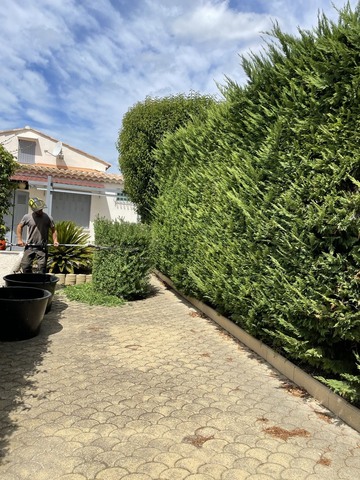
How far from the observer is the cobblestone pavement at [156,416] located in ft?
8.54

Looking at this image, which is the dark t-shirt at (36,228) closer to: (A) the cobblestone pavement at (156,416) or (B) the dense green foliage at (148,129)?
(A) the cobblestone pavement at (156,416)

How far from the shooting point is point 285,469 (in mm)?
2627

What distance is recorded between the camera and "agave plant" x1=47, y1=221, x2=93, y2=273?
957 centimetres

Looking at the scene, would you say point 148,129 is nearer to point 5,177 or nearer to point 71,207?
point 5,177

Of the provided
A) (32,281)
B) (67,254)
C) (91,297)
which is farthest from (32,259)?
(67,254)

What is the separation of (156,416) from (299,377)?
1.73 metres

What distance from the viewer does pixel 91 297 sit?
7.74 meters

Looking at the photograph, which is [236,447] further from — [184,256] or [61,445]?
[184,256]

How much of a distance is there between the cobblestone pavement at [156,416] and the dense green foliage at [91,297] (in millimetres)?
2051

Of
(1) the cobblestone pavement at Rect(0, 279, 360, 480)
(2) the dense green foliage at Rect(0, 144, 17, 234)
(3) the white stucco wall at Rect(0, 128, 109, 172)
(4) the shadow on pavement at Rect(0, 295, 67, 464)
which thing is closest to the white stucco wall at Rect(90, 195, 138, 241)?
(3) the white stucco wall at Rect(0, 128, 109, 172)

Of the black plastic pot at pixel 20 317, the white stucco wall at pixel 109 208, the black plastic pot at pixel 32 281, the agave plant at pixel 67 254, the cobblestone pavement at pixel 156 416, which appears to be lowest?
the cobblestone pavement at pixel 156 416

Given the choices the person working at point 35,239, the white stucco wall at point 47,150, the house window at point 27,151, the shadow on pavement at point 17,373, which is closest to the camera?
the shadow on pavement at point 17,373

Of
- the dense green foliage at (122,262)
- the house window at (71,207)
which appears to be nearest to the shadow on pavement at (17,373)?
the dense green foliage at (122,262)

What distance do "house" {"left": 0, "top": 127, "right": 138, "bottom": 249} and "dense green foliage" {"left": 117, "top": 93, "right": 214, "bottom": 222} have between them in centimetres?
400
